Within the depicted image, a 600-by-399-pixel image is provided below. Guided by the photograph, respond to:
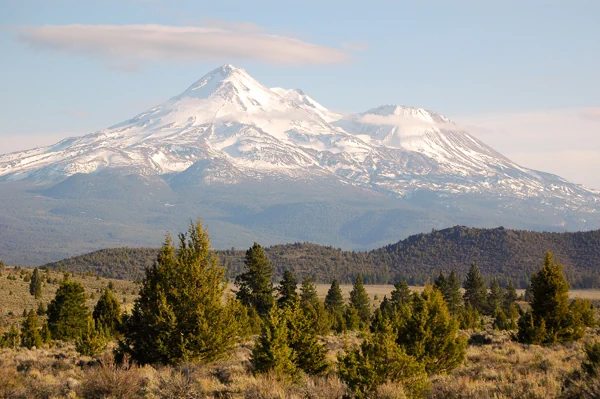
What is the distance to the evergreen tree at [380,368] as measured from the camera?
17.8m

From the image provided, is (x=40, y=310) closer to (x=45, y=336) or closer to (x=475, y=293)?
(x=45, y=336)

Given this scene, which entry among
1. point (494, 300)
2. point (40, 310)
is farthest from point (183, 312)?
point (494, 300)

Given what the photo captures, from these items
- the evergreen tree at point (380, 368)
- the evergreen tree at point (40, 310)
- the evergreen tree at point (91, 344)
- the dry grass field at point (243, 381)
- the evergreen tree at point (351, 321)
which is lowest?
the evergreen tree at point (351, 321)

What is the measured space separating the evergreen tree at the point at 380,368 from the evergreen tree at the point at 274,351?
2.83 meters

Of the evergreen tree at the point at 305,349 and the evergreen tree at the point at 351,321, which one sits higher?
the evergreen tree at the point at 305,349

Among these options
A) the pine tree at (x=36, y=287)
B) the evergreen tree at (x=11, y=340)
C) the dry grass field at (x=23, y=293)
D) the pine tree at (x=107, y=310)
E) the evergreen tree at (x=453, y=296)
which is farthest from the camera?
the evergreen tree at (x=453, y=296)

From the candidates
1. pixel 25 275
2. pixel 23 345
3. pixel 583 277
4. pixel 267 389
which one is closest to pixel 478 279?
pixel 25 275

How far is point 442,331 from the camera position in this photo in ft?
81.8

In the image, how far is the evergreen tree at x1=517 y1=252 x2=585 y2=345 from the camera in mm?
31984

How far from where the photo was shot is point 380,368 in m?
18.4

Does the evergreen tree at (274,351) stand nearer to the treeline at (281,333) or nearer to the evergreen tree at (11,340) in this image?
the treeline at (281,333)

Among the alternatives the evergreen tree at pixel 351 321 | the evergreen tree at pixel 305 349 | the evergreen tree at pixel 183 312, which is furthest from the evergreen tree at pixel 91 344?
the evergreen tree at pixel 351 321

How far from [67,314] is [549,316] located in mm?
28956

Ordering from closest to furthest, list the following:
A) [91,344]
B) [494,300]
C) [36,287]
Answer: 1. [91,344]
2. [36,287]
3. [494,300]
